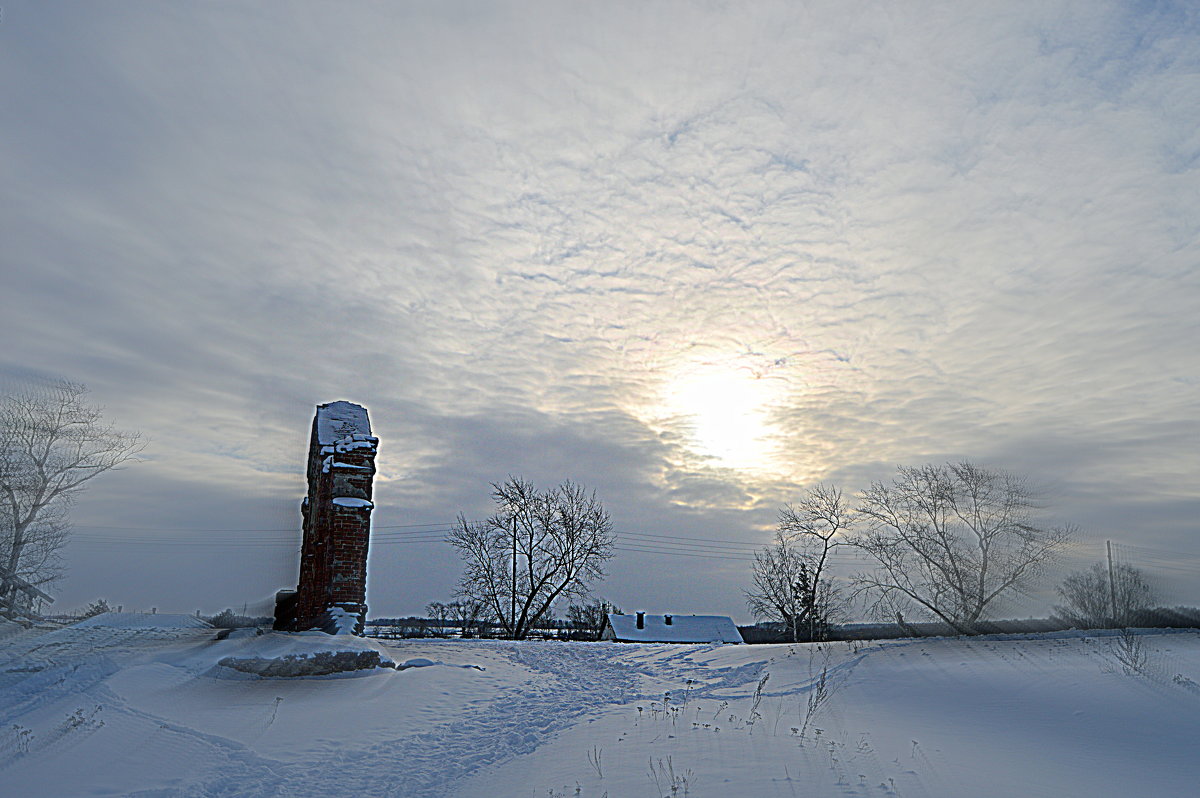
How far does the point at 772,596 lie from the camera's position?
177 ft

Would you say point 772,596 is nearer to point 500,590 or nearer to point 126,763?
point 500,590

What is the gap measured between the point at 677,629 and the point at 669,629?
0.86 metres

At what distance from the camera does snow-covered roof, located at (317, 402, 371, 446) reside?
13.3m

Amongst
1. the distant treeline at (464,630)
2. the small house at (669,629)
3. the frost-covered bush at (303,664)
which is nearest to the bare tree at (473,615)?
the distant treeline at (464,630)

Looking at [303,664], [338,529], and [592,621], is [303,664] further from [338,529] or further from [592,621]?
[592,621]

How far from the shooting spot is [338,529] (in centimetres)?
1266

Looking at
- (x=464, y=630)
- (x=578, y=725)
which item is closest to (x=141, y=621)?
(x=578, y=725)

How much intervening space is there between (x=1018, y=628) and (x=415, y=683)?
16839 mm

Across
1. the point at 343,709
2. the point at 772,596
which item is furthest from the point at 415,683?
the point at 772,596

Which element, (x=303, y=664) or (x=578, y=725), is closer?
(x=578, y=725)

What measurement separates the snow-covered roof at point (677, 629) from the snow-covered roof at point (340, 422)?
163ft

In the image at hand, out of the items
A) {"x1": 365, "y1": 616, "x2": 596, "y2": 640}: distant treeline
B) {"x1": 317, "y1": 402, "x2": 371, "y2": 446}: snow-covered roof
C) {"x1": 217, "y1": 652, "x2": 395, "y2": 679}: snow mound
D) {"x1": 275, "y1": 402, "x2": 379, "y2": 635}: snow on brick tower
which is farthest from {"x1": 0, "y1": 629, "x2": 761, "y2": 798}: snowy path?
{"x1": 365, "y1": 616, "x2": 596, "y2": 640}: distant treeline

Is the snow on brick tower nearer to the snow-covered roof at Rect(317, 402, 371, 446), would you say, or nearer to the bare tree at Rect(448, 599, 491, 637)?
the snow-covered roof at Rect(317, 402, 371, 446)

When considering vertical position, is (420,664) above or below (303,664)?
below
